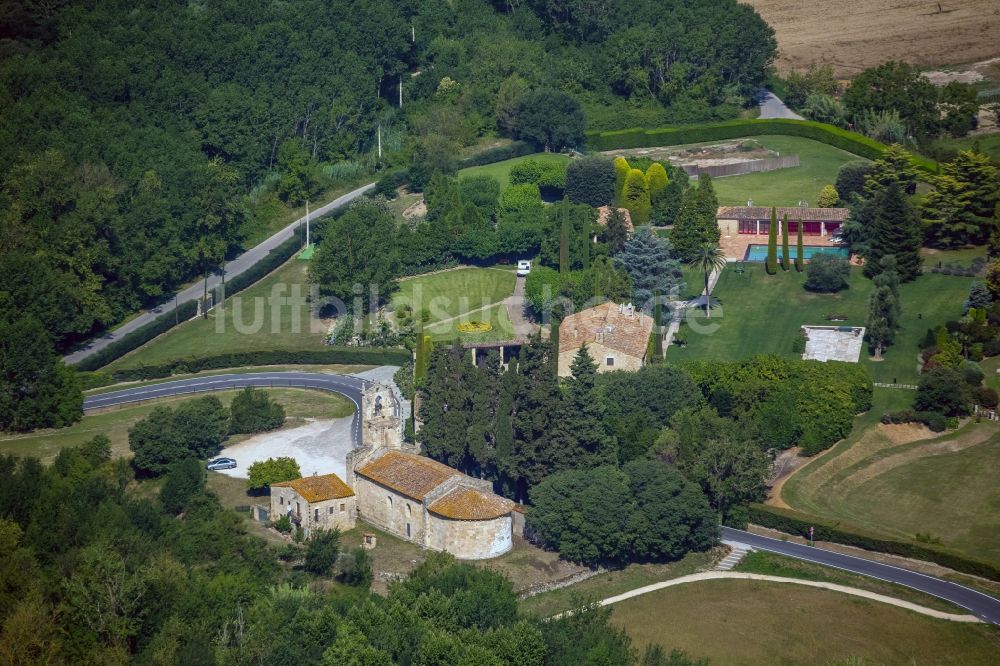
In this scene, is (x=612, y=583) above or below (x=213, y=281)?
below

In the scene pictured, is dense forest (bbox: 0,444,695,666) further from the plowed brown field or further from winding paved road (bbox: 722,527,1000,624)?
the plowed brown field

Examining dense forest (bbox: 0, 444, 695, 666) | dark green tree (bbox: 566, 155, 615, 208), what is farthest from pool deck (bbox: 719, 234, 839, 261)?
dense forest (bbox: 0, 444, 695, 666)

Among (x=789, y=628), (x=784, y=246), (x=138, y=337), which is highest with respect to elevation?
(x=784, y=246)

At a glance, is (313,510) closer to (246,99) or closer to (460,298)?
(460,298)

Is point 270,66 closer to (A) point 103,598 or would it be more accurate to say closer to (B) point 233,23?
(B) point 233,23

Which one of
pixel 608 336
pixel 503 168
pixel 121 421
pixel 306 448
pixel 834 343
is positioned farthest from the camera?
pixel 503 168

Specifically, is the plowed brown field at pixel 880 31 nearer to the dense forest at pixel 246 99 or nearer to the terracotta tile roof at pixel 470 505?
the dense forest at pixel 246 99

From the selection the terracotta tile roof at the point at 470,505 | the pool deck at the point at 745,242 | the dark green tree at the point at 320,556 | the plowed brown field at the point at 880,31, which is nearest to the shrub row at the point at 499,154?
the pool deck at the point at 745,242

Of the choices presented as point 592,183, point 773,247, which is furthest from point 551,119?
point 773,247
